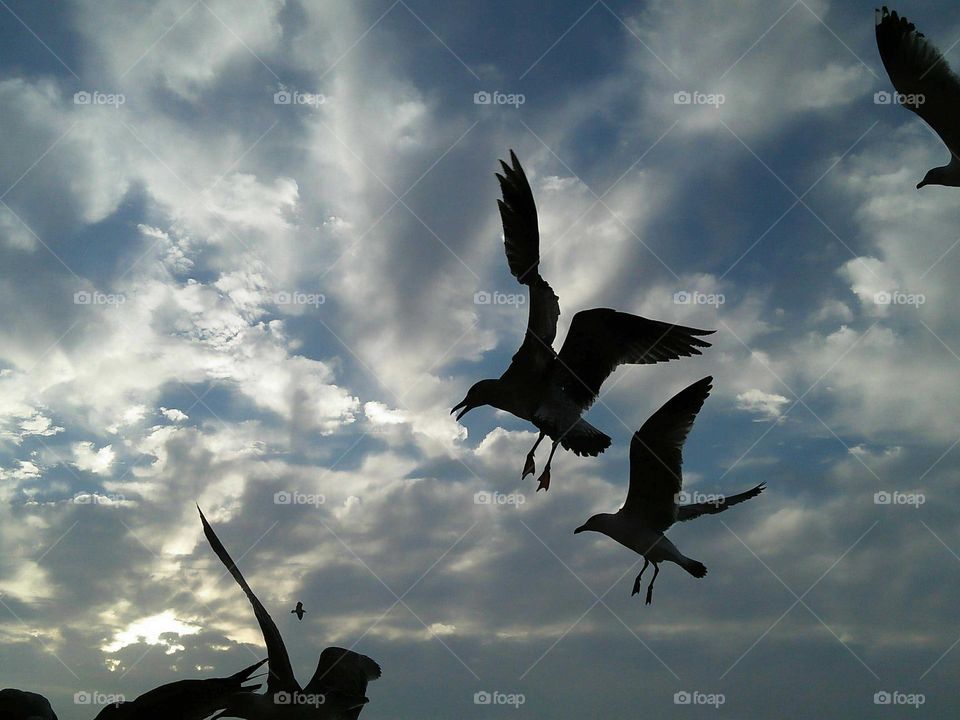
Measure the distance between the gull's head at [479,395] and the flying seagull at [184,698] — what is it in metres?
4.80

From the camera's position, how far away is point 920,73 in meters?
9.25

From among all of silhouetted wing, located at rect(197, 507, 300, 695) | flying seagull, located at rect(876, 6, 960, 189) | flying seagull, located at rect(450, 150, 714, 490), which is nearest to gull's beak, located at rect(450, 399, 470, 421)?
flying seagull, located at rect(450, 150, 714, 490)

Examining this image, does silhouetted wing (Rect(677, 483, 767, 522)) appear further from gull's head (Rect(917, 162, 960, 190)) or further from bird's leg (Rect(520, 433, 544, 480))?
gull's head (Rect(917, 162, 960, 190))

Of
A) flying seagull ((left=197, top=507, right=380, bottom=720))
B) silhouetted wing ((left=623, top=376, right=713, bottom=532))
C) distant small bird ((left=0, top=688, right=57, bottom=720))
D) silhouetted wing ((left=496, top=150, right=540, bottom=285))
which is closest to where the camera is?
distant small bird ((left=0, top=688, right=57, bottom=720))

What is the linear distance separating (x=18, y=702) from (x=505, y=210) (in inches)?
328

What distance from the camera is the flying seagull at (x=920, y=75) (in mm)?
9164

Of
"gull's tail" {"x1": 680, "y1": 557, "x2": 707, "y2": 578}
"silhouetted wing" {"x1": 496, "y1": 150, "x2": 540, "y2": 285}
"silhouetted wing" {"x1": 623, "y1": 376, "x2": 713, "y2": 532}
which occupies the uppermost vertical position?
"silhouetted wing" {"x1": 496, "y1": 150, "x2": 540, "y2": 285}

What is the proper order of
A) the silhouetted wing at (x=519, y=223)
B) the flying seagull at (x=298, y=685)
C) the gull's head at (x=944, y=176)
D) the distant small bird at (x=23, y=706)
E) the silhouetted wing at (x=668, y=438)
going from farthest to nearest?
1. the gull's head at (x=944, y=176)
2. the silhouetted wing at (x=668, y=438)
3. the silhouetted wing at (x=519, y=223)
4. the flying seagull at (x=298, y=685)
5. the distant small bird at (x=23, y=706)

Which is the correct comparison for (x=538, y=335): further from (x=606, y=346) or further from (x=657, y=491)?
(x=657, y=491)

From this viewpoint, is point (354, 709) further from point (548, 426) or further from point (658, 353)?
point (658, 353)

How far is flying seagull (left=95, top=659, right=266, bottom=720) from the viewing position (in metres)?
5.18

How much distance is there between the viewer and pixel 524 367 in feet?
30.4

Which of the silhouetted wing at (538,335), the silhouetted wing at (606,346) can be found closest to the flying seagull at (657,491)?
the silhouetted wing at (606,346)

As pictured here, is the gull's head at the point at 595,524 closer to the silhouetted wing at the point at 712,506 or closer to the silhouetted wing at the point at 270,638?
the silhouetted wing at the point at 712,506
